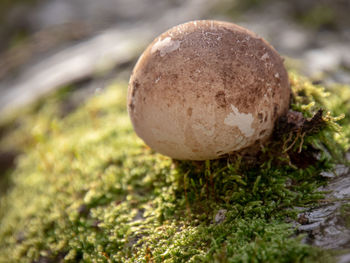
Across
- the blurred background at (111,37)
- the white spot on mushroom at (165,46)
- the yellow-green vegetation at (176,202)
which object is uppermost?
the blurred background at (111,37)

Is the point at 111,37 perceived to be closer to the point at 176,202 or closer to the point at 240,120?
the point at 176,202

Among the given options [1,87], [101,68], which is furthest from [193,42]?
[1,87]

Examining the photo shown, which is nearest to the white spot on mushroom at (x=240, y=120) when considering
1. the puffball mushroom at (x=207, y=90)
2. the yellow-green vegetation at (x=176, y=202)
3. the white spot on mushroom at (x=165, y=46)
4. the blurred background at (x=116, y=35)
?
the puffball mushroom at (x=207, y=90)

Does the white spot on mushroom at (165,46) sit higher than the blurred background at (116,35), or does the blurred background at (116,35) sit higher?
the blurred background at (116,35)

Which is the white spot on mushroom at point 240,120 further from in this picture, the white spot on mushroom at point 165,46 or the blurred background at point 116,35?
the blurred background at point 116,35

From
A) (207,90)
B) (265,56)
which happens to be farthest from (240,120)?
(265,56)

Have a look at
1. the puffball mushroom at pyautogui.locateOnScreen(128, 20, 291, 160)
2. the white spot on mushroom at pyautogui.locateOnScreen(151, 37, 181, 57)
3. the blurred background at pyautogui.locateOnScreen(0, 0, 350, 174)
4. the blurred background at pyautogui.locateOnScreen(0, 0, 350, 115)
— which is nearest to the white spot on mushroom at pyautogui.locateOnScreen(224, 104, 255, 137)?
the puffball mushroom at pyautogui.locateOnScreen(128, 20, 291, 160)

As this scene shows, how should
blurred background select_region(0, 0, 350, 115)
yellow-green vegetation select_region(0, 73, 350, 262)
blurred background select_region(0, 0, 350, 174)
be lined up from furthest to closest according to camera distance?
blurred background select_region(0, 0, 350, 115), blurred background select_region(0, 0, 350, 174), yellow-green vegetation select_region(0, 73, 350, 262)

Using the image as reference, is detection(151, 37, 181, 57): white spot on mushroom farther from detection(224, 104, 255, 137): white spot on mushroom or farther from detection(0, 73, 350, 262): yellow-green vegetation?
detection(0, 73, 350, 262): yellow-green vegetation
